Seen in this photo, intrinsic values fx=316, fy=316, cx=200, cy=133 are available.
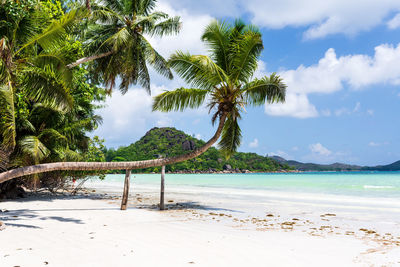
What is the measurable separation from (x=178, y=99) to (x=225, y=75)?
5.65 feet

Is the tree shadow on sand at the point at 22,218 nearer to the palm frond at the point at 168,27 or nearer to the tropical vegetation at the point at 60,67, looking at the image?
the tropical vegetation at the point at 60,67

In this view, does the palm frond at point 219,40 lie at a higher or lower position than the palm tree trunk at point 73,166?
higher

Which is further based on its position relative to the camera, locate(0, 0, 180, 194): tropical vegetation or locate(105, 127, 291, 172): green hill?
locate(105, 127, 291, 172): green hill

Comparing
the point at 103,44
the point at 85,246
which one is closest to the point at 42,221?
the point at 85,246

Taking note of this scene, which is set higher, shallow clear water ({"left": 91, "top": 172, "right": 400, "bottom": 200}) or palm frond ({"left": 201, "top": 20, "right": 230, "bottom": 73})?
palm frond ({"left": 201, "top": 20, "right": 230, "bottom": 73})

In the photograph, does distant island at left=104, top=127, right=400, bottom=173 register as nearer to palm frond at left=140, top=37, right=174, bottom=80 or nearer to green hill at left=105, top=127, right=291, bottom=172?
green hill at left=105, top=127, right=291, bottom=172

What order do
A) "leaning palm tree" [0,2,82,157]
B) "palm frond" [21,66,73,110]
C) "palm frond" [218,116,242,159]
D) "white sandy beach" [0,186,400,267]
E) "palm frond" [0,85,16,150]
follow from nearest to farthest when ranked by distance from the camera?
"white sandy beach" [0,186,400,267], "palm frond" [0,85,16,150], "leaning palm tree" [0,2,82,157], "palm frond" [21,66,73,110], "palm frond" [218,116,242,159]

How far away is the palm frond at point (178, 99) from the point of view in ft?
33.0

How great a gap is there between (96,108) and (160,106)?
778 centimetres

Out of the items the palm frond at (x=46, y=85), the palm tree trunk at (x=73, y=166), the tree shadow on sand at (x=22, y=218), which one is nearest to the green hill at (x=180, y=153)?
the tree shadow on sand at (x=22, y=218)

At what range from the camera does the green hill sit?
6650cm

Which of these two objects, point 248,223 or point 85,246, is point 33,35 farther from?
point 248,223

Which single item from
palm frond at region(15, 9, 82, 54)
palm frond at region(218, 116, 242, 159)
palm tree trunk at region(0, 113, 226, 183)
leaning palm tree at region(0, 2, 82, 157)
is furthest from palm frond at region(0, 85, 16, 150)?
palm frond at region(218, 116, 242, 159)

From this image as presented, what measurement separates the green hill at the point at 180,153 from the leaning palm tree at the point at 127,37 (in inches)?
1823
